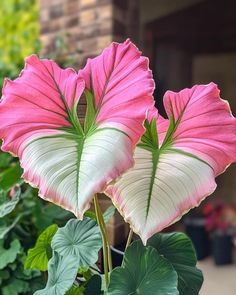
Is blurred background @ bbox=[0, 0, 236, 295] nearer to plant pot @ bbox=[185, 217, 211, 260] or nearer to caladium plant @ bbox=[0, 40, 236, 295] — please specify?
plant pot @ bbox=[185, 217, 211, 260]

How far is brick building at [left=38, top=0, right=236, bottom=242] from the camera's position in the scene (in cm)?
290

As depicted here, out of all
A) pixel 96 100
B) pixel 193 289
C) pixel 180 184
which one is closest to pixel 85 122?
pixel 96 100

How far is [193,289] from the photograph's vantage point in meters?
1.10

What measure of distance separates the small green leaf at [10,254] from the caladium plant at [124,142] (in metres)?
0.66

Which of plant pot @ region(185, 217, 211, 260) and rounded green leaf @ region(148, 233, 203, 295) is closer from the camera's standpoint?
rounded green leaf @ region(148, 233, 203, 295)

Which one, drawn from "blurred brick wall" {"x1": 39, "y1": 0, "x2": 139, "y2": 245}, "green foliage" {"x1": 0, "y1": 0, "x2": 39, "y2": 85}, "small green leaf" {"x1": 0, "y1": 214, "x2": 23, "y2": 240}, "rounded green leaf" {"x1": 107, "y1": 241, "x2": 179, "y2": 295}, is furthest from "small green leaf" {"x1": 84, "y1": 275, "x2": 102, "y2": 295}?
"green foliage" {"x1": 0, "y1": 0, "x2": 39, "y2": 85}

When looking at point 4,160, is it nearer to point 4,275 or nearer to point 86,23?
point 4,275

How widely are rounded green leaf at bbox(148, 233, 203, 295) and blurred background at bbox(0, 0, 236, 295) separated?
326 mm

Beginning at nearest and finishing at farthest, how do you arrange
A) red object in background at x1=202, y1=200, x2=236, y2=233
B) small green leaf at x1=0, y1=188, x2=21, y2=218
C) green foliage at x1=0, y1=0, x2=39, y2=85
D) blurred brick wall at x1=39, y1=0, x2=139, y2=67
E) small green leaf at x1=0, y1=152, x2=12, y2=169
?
small green leaf at x1=0, y1=188, x2=21, y2=218
small green leaf at x1=0, y1=152, x2=12, y2=169
blurred brick wall at x1=39, y1=0, x2=139, y2=67
green foliage at x1=0, y1=0, x2=39, y2=85
red object in background at x1=202, y1=200, x2=236, y2=233

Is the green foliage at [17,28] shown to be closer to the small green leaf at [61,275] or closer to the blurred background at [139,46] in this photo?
the blurred background at [139,46]

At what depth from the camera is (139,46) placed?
10.9 ft

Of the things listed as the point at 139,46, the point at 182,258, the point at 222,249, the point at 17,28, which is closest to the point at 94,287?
the point at 182,258

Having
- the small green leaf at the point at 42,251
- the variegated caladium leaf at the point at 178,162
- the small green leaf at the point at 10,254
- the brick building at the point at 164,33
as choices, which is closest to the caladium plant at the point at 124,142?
the variegated caladium leaf at the point at 178,162

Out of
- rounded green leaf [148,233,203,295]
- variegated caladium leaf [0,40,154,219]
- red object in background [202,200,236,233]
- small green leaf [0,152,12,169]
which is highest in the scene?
variegated caladium leaf [0,40,154,219]
